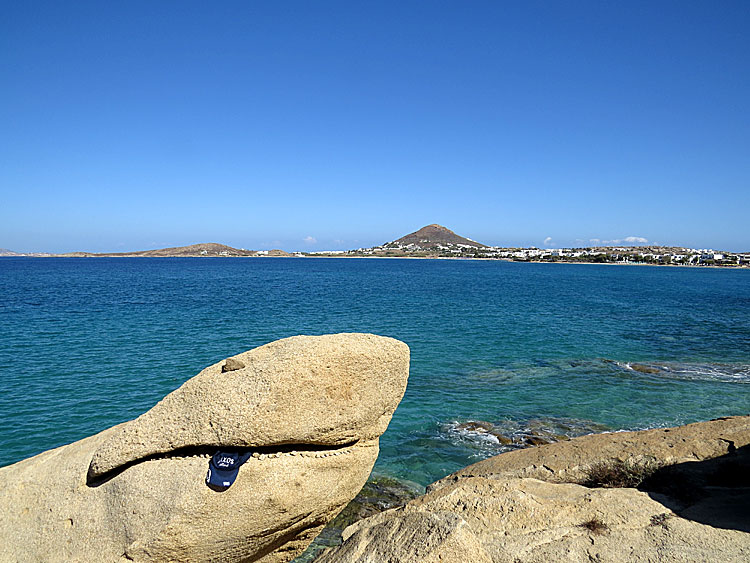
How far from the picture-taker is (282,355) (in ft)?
21.3

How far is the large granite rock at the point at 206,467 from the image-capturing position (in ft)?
19.7

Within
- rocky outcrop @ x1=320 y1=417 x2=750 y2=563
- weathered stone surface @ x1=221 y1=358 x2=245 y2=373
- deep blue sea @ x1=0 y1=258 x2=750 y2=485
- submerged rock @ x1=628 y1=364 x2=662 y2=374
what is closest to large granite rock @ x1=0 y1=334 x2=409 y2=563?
weathered stone surface @ x1=221 y1=358 x2=245 y2=373

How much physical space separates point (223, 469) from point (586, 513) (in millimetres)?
5049

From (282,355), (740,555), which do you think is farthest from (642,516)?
(282,355)

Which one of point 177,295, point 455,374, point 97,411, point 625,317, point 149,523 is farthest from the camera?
point 177,295

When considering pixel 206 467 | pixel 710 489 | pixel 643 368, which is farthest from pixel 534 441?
pixel 643 368

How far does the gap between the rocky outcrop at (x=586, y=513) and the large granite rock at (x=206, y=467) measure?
1.13 meters

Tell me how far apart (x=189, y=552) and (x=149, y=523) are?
659mm

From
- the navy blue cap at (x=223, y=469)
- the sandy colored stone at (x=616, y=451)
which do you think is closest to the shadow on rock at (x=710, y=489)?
the sandy colored stone at (x=616, y=451)

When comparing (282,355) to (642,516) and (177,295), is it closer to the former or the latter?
(642,516)

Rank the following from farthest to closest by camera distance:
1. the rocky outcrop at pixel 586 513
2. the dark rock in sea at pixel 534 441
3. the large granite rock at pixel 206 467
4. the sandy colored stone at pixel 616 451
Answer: the dark rock in sea at pixel 534 441, the sandy colored stone at pixel 616 451, the large granite rock at pixel 206 467, the rocky outcrop at pixel 586 513

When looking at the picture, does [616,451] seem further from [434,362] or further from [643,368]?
[643,368]

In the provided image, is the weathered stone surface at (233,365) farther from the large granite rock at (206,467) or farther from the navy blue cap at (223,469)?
the navy blue cap at (223,469)

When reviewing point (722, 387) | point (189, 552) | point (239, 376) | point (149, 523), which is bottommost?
point (722, 387)
